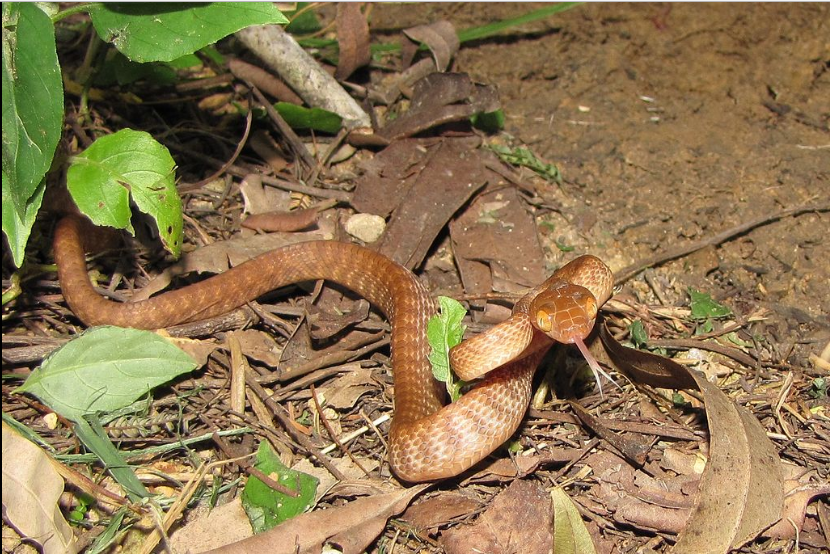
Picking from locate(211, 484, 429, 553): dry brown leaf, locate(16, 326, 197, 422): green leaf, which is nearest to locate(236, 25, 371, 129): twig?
locate(16, 326, 197, 422): green leaf

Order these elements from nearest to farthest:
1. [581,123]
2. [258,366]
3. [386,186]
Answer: [258,366] → [386,186] → [581,123]

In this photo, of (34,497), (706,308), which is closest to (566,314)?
(706,308)

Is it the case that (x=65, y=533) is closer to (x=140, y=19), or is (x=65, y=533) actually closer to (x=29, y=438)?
(x=29, y=438)

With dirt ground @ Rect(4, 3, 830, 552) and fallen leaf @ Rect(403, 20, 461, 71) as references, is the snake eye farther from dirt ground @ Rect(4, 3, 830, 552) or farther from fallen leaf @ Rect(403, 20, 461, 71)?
fallen leaf @ Rect(403, 20, 461, 71)

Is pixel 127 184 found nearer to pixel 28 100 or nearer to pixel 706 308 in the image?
pixel 28 100

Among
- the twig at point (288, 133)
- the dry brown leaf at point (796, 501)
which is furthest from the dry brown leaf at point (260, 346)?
the dry brown leaf at point (796, 501)

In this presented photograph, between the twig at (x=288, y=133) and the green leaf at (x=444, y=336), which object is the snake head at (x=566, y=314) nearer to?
the green leaf at (x=444, y=336)

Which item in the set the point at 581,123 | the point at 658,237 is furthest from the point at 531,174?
the point at 658,237
